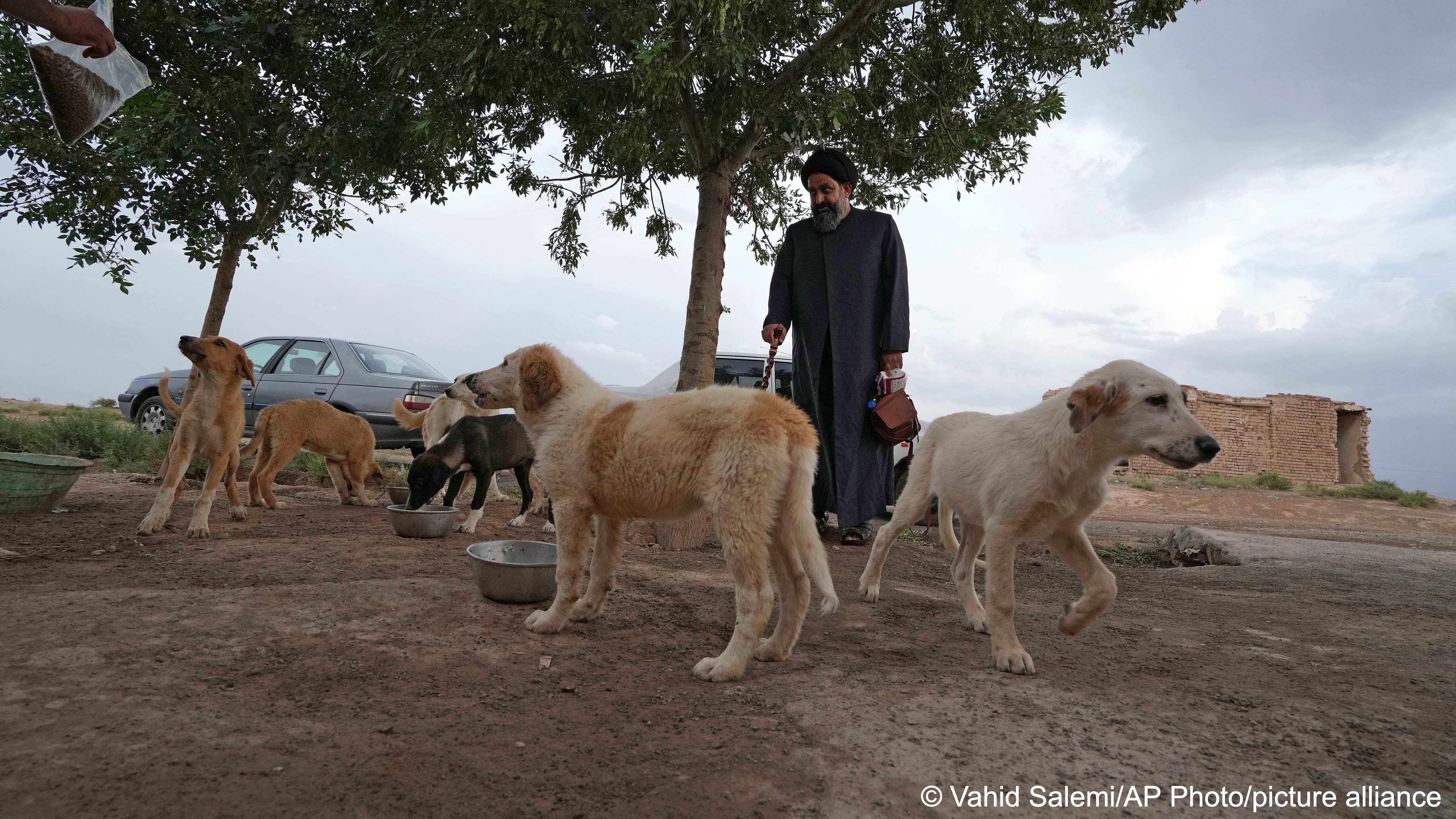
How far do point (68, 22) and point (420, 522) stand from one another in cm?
341

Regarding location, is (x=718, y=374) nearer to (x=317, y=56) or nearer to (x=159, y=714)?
(x=317, y=56)

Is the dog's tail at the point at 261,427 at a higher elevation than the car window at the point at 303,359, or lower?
lower

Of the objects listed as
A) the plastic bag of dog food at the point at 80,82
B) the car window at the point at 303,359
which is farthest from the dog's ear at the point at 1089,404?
the car window at the point at 303,359

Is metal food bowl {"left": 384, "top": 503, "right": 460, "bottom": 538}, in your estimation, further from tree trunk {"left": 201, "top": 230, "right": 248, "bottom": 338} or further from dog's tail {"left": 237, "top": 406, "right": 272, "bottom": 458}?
tree trunk {"left": 201, "top": 230, "right": 248, "bottom": 338}

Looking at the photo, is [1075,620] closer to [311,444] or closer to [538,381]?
[538,381]

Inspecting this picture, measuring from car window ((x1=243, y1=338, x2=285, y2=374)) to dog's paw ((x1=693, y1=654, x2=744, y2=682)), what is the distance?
36.3 ft

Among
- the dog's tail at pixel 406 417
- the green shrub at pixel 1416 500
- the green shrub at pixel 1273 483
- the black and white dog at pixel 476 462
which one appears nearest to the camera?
the black and white dog at pixel 476 462

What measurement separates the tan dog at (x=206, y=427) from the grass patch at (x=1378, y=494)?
22.8 metres

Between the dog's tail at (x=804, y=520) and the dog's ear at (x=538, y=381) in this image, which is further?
the dog's ear at (x=538, y=381)

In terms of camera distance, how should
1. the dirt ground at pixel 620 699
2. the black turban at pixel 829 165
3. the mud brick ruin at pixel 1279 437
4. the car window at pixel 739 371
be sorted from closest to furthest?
the dirt ground at pixel 620 699 < the black turban at pixel 829 165 < the car window at pixel 739 371 < the mud brick ruin at pixel 1279 437

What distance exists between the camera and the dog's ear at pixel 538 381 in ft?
11.6

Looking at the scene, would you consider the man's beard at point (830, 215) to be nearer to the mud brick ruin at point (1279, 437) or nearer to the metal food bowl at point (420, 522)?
the metal food bowl at point (420, 522)

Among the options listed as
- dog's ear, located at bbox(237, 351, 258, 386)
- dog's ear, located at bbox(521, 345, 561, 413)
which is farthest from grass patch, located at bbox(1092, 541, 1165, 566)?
dog's ear, located at bbox(237, 351, 258, 386)

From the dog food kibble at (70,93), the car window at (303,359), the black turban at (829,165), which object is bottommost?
A: the car window at (303,359)
